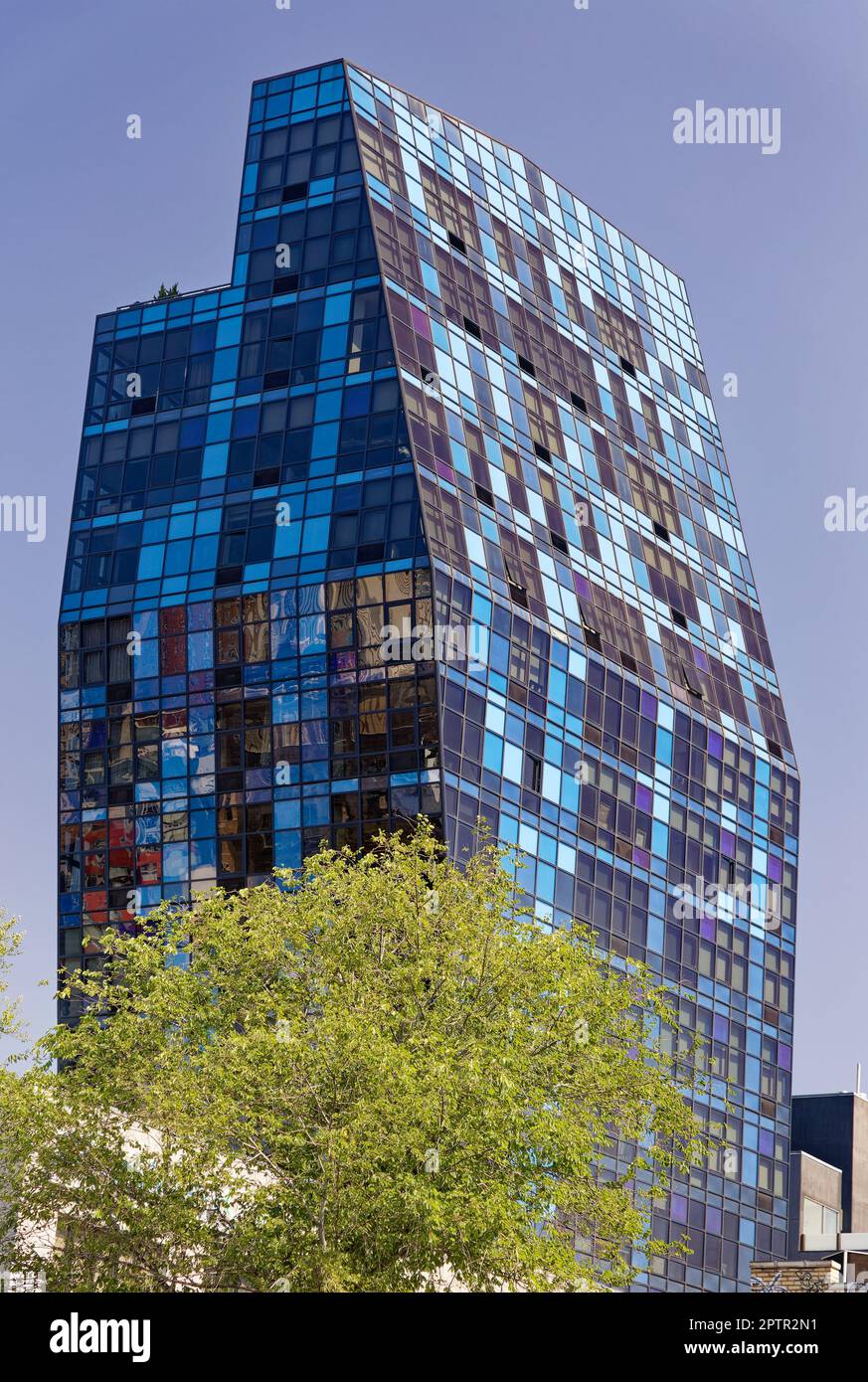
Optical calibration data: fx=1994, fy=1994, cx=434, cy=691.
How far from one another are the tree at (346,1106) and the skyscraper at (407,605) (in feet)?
110

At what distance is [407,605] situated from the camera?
8500 cm

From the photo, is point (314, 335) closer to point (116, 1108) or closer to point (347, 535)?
point (347, 535)

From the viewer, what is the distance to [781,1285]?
139ft

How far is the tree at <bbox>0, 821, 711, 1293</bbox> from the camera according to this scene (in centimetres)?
4259

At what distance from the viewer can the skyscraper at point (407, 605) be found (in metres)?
86.8

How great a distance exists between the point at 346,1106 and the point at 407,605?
42.7 m

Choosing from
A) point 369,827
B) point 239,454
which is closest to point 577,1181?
point 369,827

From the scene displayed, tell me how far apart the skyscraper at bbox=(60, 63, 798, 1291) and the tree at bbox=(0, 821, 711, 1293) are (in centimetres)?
3354

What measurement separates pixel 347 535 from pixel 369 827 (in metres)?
12.9
